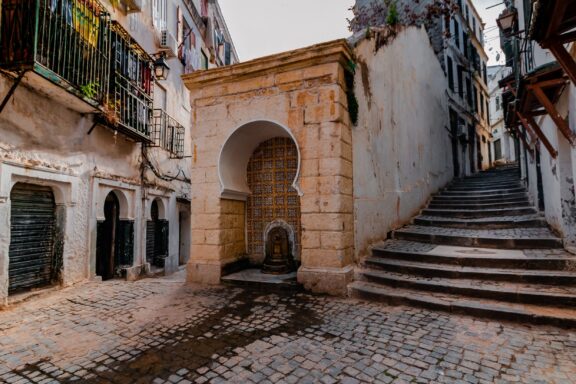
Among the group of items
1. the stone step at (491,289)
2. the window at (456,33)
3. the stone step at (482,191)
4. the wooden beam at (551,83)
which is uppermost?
the window at (456,33)

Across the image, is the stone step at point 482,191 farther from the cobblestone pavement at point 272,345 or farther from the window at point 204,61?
the window at point 204,61

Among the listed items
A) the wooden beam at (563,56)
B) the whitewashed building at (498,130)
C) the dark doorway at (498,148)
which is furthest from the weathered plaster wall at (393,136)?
the dark doorway at (498,148)

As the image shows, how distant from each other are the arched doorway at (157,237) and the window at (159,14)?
6.17 m

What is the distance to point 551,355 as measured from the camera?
10.3 ft

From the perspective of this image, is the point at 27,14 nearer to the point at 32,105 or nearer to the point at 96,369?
the point at 32,105

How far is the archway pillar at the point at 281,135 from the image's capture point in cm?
559

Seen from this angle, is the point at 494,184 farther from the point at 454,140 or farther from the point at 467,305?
the point at 467,305

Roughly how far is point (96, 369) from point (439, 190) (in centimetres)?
1273

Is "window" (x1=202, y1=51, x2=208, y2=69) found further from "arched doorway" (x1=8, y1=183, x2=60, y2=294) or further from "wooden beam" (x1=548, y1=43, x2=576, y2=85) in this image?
"wooden beam" (x1=548, y1=43, x2=576, y2=85)

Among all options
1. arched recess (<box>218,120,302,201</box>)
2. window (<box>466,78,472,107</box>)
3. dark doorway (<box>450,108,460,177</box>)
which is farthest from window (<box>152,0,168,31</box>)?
window (<box>466,78,472,107</box>)

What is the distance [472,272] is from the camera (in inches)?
198

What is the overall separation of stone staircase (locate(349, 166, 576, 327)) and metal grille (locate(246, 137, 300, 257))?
2076 millimetres

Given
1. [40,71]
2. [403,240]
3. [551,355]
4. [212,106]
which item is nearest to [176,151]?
[212,106]

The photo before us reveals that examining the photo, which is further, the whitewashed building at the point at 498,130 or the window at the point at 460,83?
the whitewashed building at the point at 498,130
